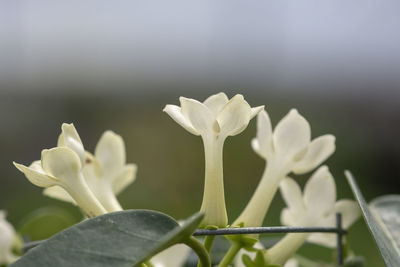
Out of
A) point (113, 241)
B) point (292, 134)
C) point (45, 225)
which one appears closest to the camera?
point (113, 241)

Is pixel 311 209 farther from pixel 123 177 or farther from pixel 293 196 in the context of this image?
pixel 123 177

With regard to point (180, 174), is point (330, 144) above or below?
above

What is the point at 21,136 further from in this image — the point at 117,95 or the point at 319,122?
the point at 319,122

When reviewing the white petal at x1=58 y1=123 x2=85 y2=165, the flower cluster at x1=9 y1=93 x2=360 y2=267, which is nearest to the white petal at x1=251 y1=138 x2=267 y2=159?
the flower cluster at x1=9 y1=93 x2=360 y2=267

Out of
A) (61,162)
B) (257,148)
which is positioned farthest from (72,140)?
(257,148)

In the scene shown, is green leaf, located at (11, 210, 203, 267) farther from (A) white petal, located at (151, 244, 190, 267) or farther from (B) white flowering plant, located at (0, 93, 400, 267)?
(A) white petal, located at (151, 244, 190, 267)

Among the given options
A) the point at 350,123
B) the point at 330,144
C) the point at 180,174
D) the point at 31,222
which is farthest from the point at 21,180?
the point at 330,144

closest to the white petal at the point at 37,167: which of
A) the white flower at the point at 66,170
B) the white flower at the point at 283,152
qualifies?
the white flower at the point at 66,170
